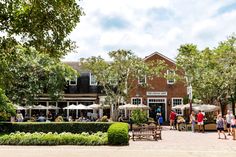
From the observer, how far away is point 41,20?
1080cm

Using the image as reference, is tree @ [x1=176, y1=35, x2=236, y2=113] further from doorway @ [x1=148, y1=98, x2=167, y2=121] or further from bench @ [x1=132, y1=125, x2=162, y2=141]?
bench @ [x1=132, y1=125, x2=162, y2=141]

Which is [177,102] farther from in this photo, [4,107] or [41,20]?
[41,20]

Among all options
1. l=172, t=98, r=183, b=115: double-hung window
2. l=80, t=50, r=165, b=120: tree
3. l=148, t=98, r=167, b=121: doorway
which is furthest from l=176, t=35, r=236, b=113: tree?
l=148, t=98, r=167, b=121: doorway

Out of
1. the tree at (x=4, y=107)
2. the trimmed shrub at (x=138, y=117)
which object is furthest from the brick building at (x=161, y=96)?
the tree at (x=4, y=107)

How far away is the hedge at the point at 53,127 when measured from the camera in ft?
83.1

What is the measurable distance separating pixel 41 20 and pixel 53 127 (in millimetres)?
15672

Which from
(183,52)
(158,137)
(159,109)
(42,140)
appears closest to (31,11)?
(42,140)

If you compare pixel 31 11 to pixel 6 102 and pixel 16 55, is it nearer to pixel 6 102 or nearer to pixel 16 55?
pixel 16 55

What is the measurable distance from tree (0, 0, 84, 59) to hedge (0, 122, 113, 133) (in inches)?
570

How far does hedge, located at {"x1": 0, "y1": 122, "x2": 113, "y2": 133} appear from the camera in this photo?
25344 millimetres

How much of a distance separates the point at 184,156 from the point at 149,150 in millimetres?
2360

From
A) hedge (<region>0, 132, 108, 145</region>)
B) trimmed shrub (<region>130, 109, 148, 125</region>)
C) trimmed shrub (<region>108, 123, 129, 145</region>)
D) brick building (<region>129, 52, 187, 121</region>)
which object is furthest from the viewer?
brick building (<region>129, 52, 187, 121</region>)

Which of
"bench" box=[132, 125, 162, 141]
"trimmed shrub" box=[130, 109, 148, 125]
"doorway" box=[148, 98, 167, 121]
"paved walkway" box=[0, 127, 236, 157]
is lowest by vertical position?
"paved walkway" box=[0, 127, 236, 157]

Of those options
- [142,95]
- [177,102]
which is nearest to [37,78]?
[142,95]
